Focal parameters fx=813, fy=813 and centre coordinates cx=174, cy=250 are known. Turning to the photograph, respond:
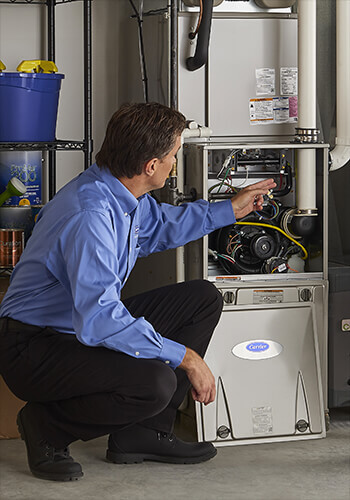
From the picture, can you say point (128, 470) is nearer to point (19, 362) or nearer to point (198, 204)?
point (19, 362)

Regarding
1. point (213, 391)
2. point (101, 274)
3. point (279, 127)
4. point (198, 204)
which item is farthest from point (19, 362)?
point (279, 127)

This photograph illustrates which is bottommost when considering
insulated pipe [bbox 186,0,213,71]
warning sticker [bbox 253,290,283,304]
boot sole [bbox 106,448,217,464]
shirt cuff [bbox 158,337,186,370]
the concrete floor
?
the concrete floor

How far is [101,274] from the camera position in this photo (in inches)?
81.4

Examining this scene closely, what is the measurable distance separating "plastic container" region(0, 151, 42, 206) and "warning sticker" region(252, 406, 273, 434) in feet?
3.72

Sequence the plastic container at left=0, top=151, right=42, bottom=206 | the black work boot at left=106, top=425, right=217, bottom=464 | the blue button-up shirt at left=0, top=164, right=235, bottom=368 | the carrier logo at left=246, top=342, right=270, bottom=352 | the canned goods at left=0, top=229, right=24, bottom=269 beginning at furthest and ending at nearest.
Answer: the plastic container at left=0, top=151, right=42, bottom=206 → the canned goods at left=0, top=229, right=24, bottom=269 → the carrier logo at left=246, top=342, right=270, bottom=352 → the black work boot at left=106, top=425, right=217, bottom=464 → the blue button-up shirt at left=0, top=164, right=235, bottom=368

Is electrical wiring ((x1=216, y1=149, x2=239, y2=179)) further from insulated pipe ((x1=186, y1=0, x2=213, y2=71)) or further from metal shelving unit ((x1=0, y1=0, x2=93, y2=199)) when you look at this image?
metal shelving unit ((x1=0, y1=0, x2=93, y2=199))

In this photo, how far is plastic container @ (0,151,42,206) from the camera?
3.02 m

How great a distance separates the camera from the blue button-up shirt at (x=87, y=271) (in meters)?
2.06

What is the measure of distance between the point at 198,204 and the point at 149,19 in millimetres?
830

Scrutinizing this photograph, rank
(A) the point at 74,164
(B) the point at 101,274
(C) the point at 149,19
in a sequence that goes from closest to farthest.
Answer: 1. (B) the point at 101,274
2. (C) the point at 149,19
3. (A) the point at 74,164

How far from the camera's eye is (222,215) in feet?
8.48

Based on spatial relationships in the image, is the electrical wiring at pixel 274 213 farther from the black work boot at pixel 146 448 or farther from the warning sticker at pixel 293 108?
the black work boot at pixel 146 448

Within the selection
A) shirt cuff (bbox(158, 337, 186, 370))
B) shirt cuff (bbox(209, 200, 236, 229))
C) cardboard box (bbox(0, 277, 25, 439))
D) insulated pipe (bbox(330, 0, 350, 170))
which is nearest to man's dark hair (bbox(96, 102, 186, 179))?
shirt cuff (bbox(209, 200, 236, 229))

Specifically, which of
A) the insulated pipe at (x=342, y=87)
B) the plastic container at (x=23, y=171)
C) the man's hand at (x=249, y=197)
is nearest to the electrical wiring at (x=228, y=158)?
the man's hand at (x=249, y=197)
